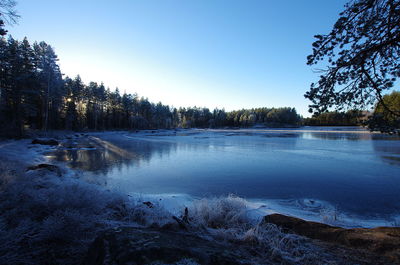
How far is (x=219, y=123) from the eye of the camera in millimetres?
131125

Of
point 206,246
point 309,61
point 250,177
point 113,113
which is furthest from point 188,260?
point 113,113

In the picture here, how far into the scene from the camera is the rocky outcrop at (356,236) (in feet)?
10.6

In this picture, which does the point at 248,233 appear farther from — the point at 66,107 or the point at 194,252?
the point at 66,107

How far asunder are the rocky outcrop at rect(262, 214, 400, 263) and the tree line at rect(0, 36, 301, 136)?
26.8 m


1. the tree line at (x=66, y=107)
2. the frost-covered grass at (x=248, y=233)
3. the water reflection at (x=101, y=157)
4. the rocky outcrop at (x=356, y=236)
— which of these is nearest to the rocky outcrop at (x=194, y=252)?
the frost-covered grass at (x=248, y=233)

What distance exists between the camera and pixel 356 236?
3689 mm

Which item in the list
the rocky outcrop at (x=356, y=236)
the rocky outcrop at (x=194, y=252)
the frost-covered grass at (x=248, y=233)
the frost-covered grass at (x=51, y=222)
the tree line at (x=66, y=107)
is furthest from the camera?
the tree line at (x=66, y=107)

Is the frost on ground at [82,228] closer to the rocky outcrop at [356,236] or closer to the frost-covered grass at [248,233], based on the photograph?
the frost-covered grass at [248,233]

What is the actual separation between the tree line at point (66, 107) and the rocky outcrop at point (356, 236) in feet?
87.9

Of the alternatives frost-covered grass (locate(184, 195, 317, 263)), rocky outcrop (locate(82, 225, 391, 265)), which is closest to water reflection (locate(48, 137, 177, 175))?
frost-covered grass (locate(184, 195, 317, 263))

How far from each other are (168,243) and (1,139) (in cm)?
2964

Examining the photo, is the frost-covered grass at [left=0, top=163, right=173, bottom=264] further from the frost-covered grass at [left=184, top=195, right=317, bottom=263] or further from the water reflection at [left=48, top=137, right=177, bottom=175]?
the water reflection at [left=48, top=137, right=177, bottom=175]

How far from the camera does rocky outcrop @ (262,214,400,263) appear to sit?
3.25 metres

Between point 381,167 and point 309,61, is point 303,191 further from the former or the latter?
point 381,167
